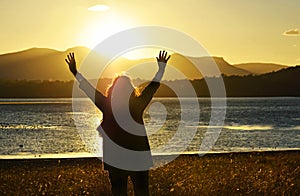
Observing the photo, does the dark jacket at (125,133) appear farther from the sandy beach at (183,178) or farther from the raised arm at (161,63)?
the sandy beach at (183,178)

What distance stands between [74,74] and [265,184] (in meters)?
6.38

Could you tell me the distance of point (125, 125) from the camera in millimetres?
7992

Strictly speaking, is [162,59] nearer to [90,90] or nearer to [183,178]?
[90,90]

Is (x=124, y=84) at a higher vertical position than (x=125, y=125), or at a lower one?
higher

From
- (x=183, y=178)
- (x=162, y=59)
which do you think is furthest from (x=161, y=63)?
(x=183, y=178)

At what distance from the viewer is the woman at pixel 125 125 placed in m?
7.96

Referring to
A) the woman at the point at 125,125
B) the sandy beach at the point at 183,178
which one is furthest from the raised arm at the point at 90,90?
the sandy beach at the point at 183,178

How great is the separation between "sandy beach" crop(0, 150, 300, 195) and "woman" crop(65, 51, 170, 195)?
12.9 ft

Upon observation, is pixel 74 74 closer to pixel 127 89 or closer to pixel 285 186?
pixel 127 89

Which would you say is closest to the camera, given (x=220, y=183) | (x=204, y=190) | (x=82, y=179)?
(x=204, y=190)

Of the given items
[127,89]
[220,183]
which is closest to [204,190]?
[220,183]

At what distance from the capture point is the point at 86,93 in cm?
806

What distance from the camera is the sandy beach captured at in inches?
482

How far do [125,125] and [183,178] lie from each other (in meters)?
6.48
